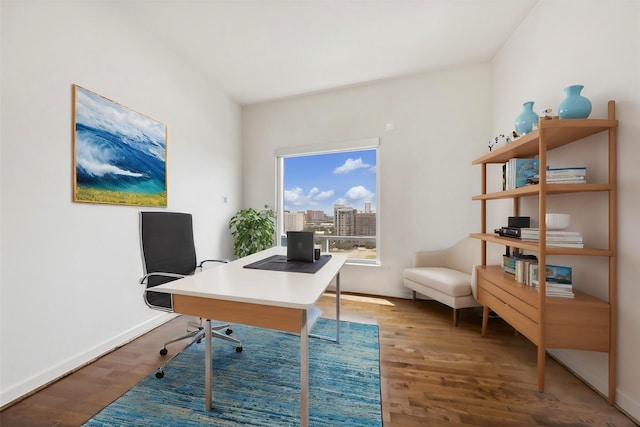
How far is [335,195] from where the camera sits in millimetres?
3559

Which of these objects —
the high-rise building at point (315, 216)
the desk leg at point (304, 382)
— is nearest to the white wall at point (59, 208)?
the desk leg at point (304, 382)

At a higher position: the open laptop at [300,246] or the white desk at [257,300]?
the open laptop at [300,246]

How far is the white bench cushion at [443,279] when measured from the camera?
234 cm

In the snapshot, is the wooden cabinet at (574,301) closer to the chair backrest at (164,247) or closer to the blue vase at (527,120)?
the blue vase at (527,120)

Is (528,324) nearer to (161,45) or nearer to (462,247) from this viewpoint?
(462,247)

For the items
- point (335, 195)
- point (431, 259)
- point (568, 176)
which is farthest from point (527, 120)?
point (335, 195)

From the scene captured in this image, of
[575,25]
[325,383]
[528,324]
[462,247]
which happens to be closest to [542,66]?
[575,25]

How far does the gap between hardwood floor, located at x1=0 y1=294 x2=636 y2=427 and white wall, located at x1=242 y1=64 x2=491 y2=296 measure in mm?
1113

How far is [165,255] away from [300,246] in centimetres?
109

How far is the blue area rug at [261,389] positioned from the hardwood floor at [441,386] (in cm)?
11

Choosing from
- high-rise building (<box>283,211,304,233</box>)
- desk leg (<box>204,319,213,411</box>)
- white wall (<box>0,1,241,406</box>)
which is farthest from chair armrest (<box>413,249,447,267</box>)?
white wall (<box>0,1,241,406</box>)

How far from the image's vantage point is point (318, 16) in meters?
2.10

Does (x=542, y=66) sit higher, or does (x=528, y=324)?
(x=542, y=66)

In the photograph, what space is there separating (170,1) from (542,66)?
126 inches
